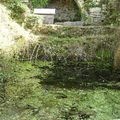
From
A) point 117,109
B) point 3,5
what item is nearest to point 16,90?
point 117,109

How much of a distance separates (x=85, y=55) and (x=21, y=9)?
14.5ft

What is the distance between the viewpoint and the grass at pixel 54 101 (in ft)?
37.1

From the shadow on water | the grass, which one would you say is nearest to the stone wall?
the shadow on water

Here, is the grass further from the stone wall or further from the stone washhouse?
the stone wall

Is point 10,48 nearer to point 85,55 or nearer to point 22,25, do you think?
point 22,25

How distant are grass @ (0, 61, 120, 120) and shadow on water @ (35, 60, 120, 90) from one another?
9 centimetres

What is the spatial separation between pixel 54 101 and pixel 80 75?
383 cm

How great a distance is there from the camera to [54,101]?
1262cm

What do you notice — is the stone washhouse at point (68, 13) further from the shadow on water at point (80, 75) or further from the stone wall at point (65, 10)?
the shadow on water at point (80, 75)

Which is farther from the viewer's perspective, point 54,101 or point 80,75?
point 80,75

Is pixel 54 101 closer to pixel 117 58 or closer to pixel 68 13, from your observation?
pixel 117 58

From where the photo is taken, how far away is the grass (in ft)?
37.1

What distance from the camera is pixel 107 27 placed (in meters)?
19.4

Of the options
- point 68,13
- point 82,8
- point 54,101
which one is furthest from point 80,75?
point 68,13
